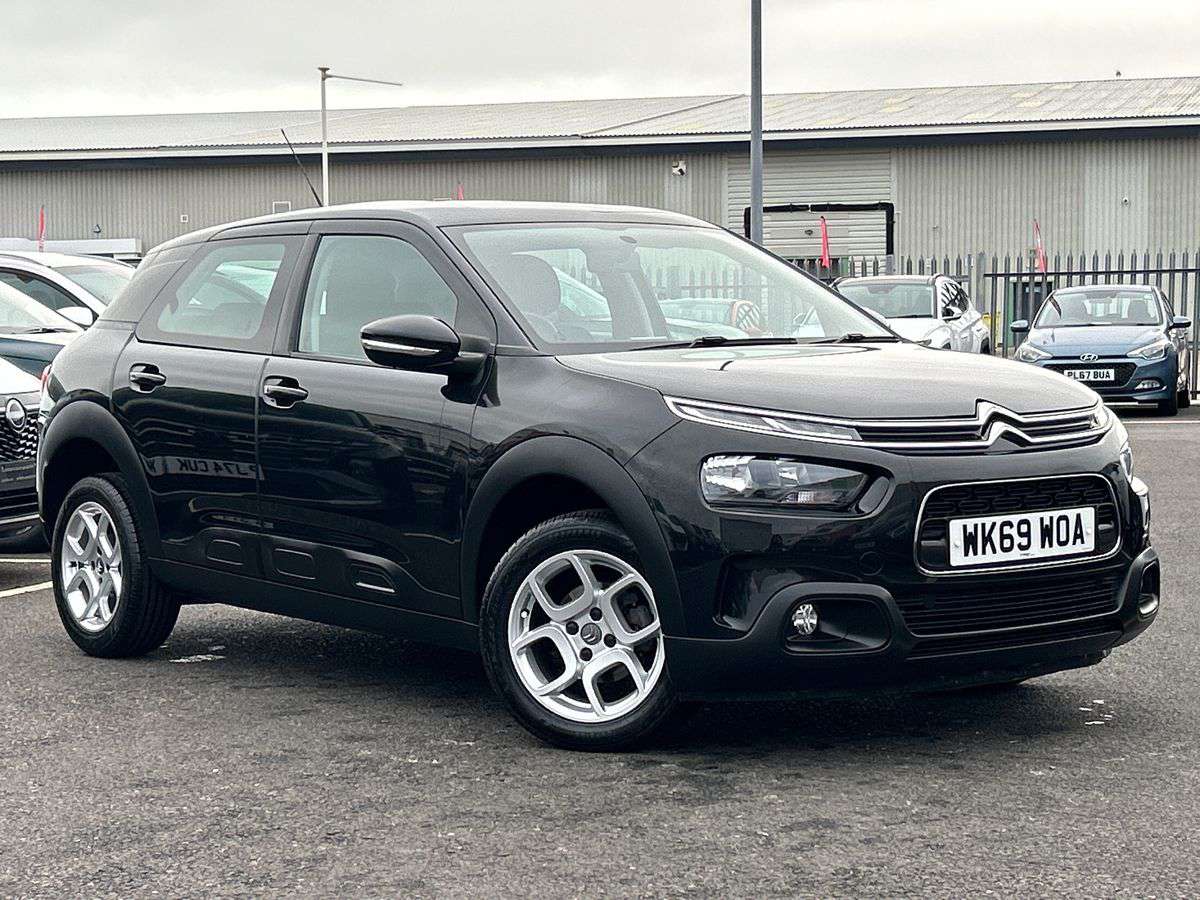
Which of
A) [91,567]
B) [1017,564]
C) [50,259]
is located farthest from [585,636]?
[50,259]

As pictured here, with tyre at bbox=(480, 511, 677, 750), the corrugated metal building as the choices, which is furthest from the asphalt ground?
the corrugated metal building

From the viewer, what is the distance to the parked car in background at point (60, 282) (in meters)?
13.8

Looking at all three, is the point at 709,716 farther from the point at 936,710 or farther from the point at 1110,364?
the point at 1110,364

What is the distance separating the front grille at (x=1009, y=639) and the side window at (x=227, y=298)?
2568mm

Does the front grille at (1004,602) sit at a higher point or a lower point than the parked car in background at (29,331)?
lower

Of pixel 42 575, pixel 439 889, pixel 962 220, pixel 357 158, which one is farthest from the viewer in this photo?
pixel 357 158

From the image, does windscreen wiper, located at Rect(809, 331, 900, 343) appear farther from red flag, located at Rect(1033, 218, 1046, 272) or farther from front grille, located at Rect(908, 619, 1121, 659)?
red flag, located at Rect(1033, 218, 1046, 272)

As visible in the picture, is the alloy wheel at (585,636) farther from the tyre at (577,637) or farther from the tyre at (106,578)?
the tyre at (106,578)

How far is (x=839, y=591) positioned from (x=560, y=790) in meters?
0.88

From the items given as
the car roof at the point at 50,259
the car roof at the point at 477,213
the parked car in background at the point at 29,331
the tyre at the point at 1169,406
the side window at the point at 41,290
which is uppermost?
the car roof at the point at 50,259

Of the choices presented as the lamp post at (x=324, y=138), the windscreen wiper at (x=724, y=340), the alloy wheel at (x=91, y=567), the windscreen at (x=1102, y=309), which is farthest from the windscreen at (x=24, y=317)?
the lamp post at (x=324, y=138)

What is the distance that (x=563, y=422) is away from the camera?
512 centimetres

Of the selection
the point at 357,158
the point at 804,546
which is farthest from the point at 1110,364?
the point at 357,158

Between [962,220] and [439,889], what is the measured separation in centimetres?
3759
